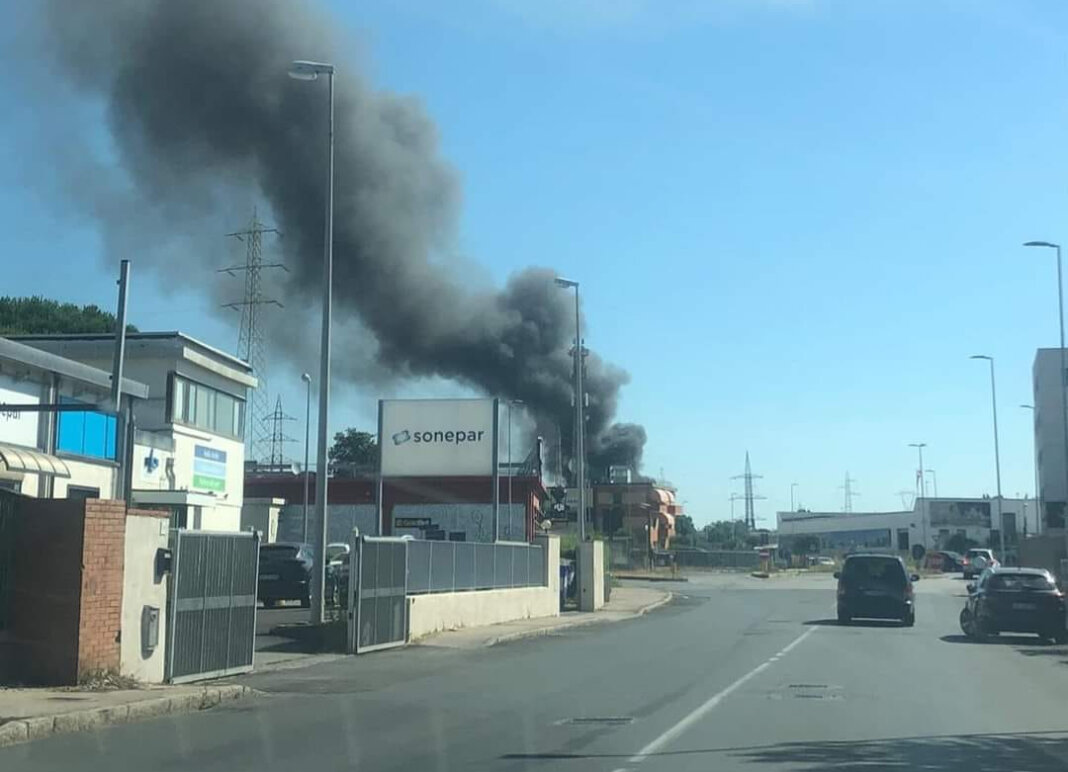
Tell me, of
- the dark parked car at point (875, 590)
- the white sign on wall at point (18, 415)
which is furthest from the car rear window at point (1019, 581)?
the white sign on wall at point (18, 415)

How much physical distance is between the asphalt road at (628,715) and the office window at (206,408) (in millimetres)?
16332

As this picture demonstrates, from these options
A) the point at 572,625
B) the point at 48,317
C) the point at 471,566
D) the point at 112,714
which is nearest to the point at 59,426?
the point at 471,566

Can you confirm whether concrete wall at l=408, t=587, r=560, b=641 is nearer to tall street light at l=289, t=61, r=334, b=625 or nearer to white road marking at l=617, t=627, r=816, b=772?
tall street light at l=289, t=61, r=334, b=625

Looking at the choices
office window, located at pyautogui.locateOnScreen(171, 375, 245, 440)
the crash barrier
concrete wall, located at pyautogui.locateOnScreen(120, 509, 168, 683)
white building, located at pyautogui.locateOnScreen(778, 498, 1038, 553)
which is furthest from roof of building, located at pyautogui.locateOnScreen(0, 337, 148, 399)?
white building, located at pyautogui.locateOnScreen(778, 498, 1038, 553)

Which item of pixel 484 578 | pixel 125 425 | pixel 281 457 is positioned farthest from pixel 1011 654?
pixel 281 457

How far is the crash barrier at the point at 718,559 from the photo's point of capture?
8425cm

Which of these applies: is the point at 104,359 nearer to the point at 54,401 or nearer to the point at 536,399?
the point at 54,401

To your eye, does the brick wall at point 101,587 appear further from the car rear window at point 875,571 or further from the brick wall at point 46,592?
the car rear window at point 875,571

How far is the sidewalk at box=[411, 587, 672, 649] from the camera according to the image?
2228 cm

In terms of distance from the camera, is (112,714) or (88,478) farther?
(88,478)

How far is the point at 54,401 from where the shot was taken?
23297mm

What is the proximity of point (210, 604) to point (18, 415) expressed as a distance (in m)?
9.19

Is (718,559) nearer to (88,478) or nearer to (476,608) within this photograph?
(476,608)

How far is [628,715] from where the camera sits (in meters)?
12.3
